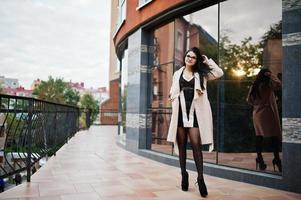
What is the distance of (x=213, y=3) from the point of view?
5879 millimetres

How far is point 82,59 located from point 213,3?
10231cm

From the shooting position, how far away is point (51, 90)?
5012cm

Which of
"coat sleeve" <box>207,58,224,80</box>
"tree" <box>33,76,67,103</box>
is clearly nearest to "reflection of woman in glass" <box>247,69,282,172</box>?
"coat sleeve" <box>207,58,224,80</box>

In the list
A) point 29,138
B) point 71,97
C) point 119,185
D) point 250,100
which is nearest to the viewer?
point 119,185

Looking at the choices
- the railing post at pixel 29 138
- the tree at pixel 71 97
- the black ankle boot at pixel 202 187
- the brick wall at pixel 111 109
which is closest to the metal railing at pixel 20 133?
the railing post at pixel 29 138

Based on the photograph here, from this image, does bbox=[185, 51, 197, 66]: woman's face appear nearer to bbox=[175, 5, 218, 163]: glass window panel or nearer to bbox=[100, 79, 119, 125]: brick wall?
bbox=[175, 5, 218, 163]: glass window panel

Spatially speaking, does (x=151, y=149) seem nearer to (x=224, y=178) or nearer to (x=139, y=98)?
(x=139, y=98)

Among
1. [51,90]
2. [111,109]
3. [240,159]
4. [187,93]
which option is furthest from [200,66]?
[51,90]

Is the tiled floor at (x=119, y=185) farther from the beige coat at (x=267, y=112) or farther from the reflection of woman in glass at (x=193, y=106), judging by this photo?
the beige coat at (x=267, y=112)

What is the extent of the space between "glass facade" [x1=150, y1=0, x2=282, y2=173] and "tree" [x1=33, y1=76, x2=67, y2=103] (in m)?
44.7

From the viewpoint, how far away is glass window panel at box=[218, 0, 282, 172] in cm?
513

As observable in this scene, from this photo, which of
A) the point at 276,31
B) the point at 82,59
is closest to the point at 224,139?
the point at 276,31

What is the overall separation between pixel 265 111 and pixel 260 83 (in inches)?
19.3

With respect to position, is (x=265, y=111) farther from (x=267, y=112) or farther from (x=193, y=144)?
(x=193, y=144)
